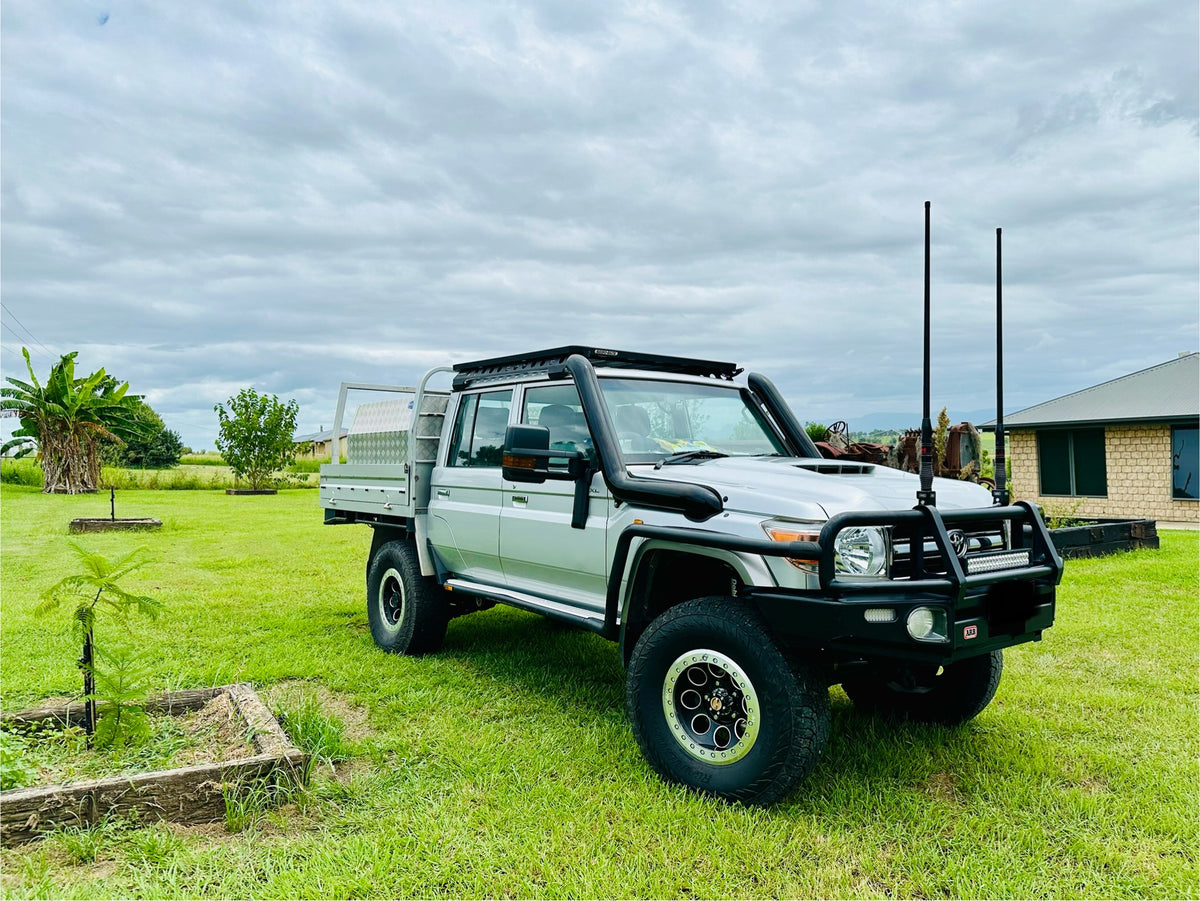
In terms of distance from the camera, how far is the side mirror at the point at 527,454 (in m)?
4.56

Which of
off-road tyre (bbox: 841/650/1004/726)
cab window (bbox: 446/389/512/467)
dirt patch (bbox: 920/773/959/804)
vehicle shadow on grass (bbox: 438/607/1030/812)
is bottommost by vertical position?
dirt patch (bbox: 920/773/959/804)

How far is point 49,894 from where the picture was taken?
10.5 ft

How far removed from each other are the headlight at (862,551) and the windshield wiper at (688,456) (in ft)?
4.02

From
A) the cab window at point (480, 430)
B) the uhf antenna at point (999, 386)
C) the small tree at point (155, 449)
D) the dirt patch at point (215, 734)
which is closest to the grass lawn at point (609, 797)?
the dirt patch at point (215, 734)

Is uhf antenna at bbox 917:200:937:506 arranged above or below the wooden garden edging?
above

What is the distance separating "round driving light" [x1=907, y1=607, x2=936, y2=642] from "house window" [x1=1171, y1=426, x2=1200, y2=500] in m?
17.6

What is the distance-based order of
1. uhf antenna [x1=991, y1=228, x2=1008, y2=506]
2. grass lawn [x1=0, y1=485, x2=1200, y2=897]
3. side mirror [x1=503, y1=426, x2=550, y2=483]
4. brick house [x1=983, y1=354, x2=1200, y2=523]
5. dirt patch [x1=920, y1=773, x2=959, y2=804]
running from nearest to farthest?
grass lawn [x1=0, y1=485, x2=1200, y2=897]
dirt patch [x1=920, y1=773, x2=959, y2=804]
uhf antenna [x1=991, y1=228, x2=1008, y2=506]
side mirror [x1=503, y1=426, x2=550, y2=483]
brick house [x1=983, y1=354, x2=1200, y2=523]

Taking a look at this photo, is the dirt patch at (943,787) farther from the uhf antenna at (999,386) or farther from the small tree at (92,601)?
the small tree at (92,601)

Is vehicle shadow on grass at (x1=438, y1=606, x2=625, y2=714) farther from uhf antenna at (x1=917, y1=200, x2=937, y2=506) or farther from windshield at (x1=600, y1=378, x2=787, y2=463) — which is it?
uhf antenna at (x1=917, y1=200, x2=937, y2=506)

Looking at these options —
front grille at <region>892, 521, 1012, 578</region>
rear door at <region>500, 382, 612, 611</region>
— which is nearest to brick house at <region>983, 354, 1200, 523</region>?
front grille at <region>892, 521, 1012, 578</region>

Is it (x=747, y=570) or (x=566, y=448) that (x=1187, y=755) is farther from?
(x=566, y=448)

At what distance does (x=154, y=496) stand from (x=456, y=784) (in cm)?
2805

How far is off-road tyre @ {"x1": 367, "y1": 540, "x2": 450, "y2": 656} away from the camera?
6.54 meters

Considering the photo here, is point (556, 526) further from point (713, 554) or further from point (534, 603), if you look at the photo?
point (713, 554)
